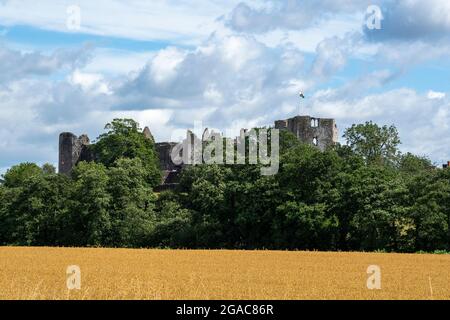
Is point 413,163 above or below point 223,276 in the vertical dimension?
above

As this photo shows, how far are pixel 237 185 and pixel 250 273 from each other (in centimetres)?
3230

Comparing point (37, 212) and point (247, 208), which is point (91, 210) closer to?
point (37, 212)

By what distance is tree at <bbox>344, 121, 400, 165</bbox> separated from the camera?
10481cm

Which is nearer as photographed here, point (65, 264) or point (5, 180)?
point (65, 264)

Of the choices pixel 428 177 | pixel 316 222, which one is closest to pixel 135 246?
pixel 316 222

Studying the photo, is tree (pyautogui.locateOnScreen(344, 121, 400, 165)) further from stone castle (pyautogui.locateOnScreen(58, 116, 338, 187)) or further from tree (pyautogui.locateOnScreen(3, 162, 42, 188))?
tree (pyautogui.locateOnScreen(3, 162, 42, 188))

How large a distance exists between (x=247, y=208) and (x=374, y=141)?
4149 centimetres

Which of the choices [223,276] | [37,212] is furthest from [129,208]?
[223,276]

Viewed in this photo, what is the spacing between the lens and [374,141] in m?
105

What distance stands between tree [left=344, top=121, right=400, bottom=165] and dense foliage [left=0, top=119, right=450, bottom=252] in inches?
1132

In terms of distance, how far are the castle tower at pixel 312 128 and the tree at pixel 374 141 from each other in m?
10.4

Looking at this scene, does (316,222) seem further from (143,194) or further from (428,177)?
(143,194)

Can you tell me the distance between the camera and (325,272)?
37.1m

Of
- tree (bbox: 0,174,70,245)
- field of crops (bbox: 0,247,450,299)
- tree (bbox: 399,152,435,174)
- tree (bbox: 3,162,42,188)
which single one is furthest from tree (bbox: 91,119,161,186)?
field of crops (bbox: 0,247,450,299)
